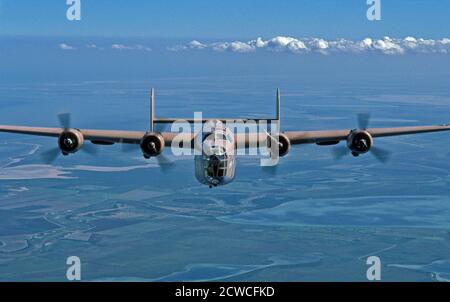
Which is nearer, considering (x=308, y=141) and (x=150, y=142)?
(x=150, y=142)

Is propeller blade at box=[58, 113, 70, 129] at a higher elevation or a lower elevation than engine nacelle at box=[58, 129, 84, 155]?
higher

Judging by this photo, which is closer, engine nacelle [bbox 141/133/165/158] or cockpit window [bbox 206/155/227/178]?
cockpit window [bbox 206/155/227/178]

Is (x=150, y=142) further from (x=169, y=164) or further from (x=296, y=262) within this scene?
(x=296, y=262)

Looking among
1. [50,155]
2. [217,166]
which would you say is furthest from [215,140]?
[50,155]

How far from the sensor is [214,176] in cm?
6619

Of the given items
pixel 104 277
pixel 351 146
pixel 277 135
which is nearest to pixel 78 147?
pixel 277 135

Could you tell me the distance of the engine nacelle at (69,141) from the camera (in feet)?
234

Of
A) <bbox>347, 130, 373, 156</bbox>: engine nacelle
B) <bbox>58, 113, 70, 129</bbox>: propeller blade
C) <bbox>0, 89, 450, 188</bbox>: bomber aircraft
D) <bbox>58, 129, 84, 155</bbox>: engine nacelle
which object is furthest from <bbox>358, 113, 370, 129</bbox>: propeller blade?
<bbox>58, 113, 70, 129</bbox>: propeller blade

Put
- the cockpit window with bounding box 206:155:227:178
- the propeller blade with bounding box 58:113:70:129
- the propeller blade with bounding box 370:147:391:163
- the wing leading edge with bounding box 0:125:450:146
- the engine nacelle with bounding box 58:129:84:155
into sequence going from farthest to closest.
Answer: the wing leading edge with bounding box 0:125:450:146 < the engine nacelle with bounding box 58:129:84:155 < the propeller blade with bounding box 58:113:70:129 < the propeller blade with bounding box 370:147:391:163 < the cockpit window with bounding box 206:155:227:178

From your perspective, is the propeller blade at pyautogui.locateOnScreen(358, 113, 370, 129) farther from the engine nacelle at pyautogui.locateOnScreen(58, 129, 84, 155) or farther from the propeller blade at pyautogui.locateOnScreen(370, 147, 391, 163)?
the engine nacelle at pyautogui.locateOnScreen(58, 129, 84, 155)

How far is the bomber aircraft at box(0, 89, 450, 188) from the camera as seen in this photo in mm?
66625

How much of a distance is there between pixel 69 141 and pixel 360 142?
32.0m

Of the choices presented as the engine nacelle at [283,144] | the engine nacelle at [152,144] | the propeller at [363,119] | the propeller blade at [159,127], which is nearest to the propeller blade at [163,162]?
the engine nacelle at [152,144]
